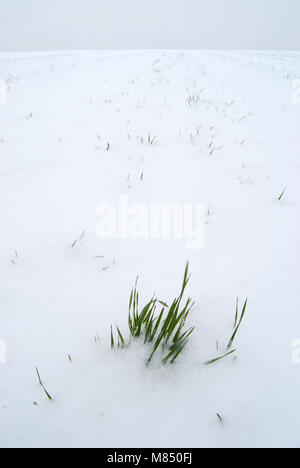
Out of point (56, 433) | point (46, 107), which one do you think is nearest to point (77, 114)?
point (46, 107)

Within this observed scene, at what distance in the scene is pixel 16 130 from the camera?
344 centimetres

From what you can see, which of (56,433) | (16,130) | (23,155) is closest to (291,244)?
(56,433)

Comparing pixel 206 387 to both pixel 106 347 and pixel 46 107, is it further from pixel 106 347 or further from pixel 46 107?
pixel 46 107

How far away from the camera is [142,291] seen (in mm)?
1317

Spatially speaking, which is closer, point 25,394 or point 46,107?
point 25,394

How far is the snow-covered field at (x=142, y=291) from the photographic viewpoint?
883 millimetres

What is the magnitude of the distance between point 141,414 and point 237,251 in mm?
1066

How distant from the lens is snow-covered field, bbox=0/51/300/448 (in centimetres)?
88

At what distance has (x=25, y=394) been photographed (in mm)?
929

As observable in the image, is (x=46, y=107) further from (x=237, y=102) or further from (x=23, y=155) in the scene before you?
(x=237, y=102)

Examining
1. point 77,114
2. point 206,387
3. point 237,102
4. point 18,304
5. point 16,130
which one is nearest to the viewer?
point 206,387

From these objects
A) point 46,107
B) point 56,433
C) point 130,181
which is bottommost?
point 56,433

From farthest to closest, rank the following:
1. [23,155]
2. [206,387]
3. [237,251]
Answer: [23,155]
[237,251]
[206,387]

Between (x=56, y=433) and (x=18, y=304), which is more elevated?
(x=18, y=304)
